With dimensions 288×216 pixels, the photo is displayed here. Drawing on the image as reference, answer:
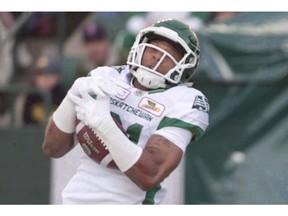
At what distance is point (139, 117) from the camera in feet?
14.3

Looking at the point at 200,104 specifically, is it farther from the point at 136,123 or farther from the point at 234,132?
the point at 234,132

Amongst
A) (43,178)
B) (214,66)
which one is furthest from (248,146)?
(43,178)

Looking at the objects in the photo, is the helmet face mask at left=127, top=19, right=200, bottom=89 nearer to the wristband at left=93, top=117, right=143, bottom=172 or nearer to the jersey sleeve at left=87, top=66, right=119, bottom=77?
the jersey sleeve at left=87, top=66, right=119, bottom=77

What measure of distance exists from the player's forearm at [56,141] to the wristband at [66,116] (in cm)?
3

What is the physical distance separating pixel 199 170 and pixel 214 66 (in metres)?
0.91

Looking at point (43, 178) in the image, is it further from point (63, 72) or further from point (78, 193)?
point (78, 193)

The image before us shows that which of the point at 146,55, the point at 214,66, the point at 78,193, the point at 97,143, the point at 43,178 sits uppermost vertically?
the point at 146,55

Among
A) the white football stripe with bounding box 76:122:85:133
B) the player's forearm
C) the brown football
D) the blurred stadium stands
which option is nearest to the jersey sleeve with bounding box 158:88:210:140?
the brown football

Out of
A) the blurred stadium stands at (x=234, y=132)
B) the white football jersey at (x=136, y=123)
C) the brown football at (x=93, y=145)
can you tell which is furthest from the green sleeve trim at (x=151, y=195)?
the blurred stadium stands at (x=234, y=132)

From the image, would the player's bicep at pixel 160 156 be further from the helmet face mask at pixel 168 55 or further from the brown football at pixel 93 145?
the helmet face mask at pixel 168 55

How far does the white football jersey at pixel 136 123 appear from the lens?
14.3ft

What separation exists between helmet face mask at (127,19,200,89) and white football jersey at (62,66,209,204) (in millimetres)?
62

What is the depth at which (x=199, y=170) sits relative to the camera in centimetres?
793

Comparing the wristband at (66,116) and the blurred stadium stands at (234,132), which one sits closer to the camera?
the wristband at (66,116)
